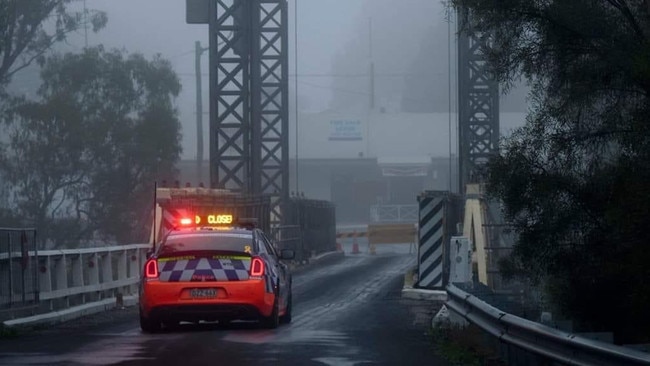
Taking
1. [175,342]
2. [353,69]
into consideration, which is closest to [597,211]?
[175,342]

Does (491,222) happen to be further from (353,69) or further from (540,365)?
(353,69)

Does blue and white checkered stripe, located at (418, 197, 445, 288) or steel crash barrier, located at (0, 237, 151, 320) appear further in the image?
blue and white checkered stripe, located at (418, 197, 445, 288)

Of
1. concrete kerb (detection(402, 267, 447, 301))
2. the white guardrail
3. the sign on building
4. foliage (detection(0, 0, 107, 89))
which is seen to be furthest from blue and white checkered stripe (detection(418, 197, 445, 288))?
the sign on building

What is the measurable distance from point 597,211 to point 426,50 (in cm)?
8397

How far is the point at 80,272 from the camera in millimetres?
23562

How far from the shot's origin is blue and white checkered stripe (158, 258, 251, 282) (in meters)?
17.7

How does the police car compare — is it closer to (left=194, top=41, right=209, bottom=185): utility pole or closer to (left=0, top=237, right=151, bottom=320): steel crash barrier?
(left=0, top=237, right=151, bottom=320): steel crash barrier

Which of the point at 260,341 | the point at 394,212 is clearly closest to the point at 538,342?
the point at 260,341

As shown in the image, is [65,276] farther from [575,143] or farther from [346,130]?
[346,130]

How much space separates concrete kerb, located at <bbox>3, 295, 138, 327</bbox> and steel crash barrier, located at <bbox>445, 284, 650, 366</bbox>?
23.1ft

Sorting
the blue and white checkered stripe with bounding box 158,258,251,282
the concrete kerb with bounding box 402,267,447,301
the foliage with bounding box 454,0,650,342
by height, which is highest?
the foliage with bounding box 454,0,650,342

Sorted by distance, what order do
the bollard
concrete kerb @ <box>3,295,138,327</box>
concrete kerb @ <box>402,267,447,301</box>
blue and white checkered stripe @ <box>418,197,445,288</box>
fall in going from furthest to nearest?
blue and white checkered stripe @ <box>418,197,445,288</box> < concrete kerb @ <box>402,267,447,301</box> < the bollard < concrete kerb @ <box>3,295,138,327</box>

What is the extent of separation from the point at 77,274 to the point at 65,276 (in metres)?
0.66

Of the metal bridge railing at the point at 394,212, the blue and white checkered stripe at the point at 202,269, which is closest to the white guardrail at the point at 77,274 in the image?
the blue and white checkered stripe at the point at 202,269
